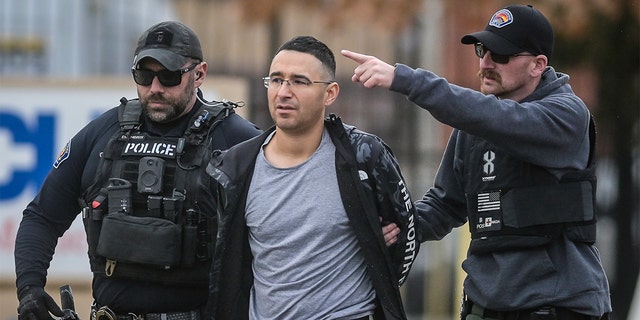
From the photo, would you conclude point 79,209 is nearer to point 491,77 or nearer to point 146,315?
point 146,315

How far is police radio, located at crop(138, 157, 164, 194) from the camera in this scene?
17.1 feet

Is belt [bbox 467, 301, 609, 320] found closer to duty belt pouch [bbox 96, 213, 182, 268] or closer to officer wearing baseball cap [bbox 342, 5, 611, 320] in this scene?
officer wearing baseball cap [bbox 342, 5, 611, 320]

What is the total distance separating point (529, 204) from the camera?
4652 millimetres

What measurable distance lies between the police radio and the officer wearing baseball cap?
115 cm

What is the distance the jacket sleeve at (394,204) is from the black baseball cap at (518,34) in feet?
1.97

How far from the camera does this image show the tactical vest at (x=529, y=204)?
4629mm

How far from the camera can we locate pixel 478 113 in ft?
14.5

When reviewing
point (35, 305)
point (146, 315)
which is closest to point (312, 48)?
point (146, 315)

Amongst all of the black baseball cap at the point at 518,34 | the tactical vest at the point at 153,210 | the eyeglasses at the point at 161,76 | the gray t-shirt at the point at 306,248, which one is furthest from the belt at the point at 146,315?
the black baseball cap at the point at 518,34

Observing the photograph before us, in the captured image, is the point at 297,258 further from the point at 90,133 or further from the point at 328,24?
the point at 328,24

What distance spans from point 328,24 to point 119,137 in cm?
833

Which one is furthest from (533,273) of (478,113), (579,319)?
(478,113)

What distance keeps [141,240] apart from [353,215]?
3.61 feet

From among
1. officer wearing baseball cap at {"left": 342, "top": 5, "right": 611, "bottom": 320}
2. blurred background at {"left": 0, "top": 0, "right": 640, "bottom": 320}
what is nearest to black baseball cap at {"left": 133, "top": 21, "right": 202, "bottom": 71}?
officer wearing baseball cap at {"left": 342, "top": 5, "right": 611, "bottom": 320}
